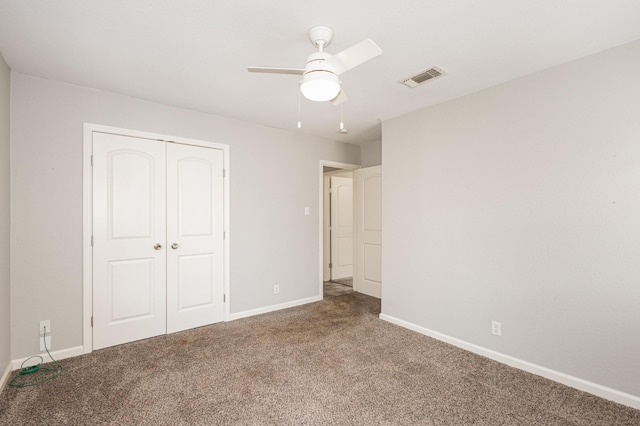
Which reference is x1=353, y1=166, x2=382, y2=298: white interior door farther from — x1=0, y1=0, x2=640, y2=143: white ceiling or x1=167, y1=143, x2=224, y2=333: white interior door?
x1=167, y1=143, x2=224, y2=333: white interior door

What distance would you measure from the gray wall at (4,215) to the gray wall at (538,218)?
358 cm

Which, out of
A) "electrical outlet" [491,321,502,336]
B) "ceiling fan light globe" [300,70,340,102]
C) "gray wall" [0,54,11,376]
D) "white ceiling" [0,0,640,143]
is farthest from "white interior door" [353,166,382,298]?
"gray wall" [0,54,11,376]

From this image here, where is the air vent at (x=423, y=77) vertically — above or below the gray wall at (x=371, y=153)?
above

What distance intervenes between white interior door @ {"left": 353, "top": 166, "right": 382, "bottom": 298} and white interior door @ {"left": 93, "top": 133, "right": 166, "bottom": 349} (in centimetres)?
288

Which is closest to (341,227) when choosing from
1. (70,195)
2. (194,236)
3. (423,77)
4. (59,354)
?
(194,236)

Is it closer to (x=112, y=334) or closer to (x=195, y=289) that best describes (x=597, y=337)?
(x=195, y=289)

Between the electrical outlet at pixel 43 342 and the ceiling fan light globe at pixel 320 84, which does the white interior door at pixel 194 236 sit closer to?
the electrical outlet at pixel 43 342

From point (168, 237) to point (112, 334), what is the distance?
3.42 feet

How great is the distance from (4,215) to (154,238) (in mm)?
1128

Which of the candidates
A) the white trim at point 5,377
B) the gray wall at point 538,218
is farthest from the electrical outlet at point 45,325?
the gray wall at point 538,218

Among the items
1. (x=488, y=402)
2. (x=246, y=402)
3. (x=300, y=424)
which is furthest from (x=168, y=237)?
(x=488, y=402)

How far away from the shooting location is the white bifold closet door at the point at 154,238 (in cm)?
295

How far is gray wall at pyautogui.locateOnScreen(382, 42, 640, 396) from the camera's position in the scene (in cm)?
212

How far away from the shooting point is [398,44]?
7.01 ft
